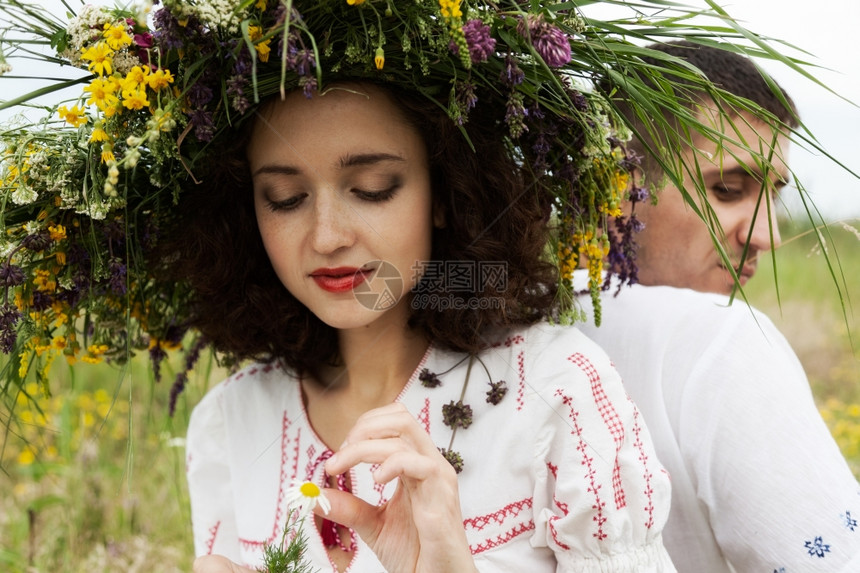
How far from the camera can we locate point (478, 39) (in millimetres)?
1337

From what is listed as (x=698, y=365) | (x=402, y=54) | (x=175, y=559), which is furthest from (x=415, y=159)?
(x=175, y=559)

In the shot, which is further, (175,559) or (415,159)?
(175,559)

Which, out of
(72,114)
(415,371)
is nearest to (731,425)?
(415,371)

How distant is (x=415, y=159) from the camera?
162 centimetres

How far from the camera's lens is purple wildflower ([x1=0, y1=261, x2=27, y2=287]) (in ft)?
4.98

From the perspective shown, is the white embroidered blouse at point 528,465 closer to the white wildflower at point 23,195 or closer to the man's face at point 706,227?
the man's face at point 706,227

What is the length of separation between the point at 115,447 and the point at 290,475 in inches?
76.9

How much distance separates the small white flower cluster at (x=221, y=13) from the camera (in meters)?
1.34

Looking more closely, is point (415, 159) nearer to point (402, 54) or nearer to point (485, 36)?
point (402, 54)

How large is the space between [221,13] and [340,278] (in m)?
0.50

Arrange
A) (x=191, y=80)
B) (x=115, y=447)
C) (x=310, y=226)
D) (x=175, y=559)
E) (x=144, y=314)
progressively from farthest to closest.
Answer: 1. (x=115, y=447)
2. (x=175, y=559)
3. (x=144, y=314)
4. (x=310, y=226)
5. (x=191, y=80)

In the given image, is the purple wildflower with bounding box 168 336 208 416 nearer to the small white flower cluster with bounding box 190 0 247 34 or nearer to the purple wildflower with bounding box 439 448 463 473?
the purple wildflower with bounding box 439 448 463 473

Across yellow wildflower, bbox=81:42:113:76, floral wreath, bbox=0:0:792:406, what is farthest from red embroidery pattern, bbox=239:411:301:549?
yellow wildflower, bbox=81:42:113:76

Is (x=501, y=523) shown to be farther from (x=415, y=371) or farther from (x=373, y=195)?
(x=373, y=195)
